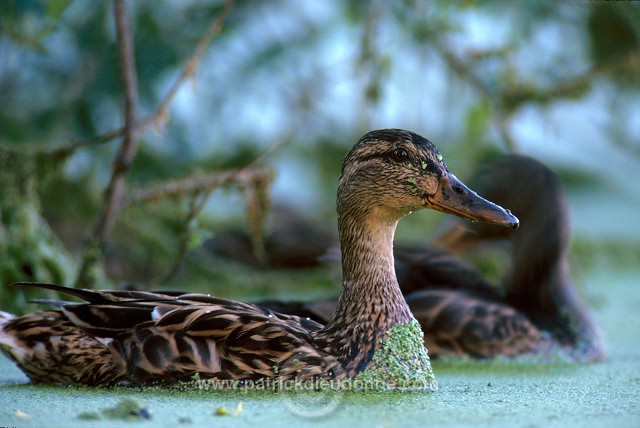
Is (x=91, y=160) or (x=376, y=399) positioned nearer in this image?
(x=376, y=399)

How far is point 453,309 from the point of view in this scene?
4570 millimetres

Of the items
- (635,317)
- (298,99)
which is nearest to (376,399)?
(635,317)

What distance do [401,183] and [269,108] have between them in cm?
595

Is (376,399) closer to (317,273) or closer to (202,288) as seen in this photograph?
(202,288)

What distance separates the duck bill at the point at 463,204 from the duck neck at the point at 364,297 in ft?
0.67

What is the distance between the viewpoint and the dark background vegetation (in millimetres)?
5785

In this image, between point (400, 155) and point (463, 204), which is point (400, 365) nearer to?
point (463, 204)

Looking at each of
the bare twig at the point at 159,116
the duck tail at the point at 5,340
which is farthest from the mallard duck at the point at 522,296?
the duck tail at the point at 5,340

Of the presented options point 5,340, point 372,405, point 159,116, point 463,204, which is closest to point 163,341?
point 5,340

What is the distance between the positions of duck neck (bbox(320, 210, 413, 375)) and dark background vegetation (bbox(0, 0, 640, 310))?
66.1 inches

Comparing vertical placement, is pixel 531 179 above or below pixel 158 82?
below

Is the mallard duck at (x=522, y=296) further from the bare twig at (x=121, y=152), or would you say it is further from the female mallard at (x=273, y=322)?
the bare twig at (x=121, y=152)

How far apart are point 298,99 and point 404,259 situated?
418 cm

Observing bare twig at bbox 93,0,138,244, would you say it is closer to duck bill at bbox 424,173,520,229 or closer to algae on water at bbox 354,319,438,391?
duck bill at bbox 424,173,520,229
